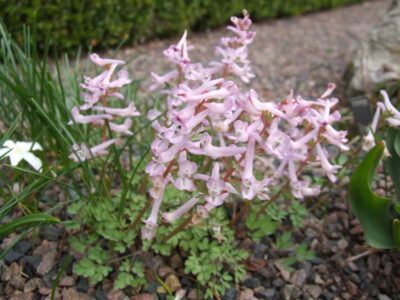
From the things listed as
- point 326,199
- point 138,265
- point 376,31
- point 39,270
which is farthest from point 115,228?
point 376,31

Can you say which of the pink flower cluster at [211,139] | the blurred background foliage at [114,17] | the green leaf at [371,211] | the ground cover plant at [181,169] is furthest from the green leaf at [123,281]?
the blurred background foliage at [114,17]

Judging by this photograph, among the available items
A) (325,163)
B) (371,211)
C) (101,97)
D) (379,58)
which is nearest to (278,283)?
(371,211)

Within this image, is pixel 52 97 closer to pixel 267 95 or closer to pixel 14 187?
pixel 14 187

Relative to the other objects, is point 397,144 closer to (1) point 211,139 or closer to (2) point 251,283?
(2) point 251,283

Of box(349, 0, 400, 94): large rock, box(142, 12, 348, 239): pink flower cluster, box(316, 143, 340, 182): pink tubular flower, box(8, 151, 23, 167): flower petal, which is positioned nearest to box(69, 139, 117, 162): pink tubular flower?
box(8, 151, 23, 167): flower petal

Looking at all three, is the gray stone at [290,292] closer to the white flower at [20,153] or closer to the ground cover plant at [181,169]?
the ground cover plant at [181,169]

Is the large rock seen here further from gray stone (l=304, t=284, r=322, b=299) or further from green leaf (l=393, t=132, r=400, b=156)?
gray stone (l=304, t=284, r=322, b=299)
